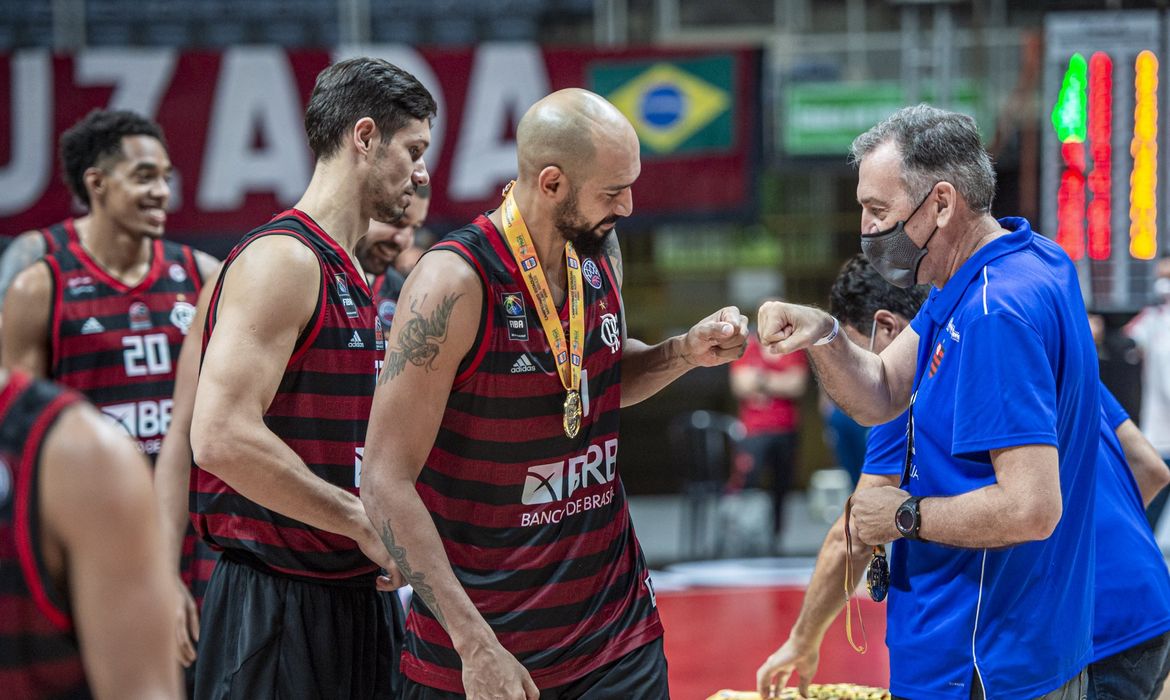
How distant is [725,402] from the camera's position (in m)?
13.1

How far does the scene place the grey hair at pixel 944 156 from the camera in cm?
250

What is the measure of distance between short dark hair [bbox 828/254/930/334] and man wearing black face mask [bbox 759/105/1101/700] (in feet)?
1.84

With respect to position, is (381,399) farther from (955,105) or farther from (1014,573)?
(955,105)

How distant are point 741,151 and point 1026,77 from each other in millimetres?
2055

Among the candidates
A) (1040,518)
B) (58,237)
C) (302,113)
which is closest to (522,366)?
(1040,518)

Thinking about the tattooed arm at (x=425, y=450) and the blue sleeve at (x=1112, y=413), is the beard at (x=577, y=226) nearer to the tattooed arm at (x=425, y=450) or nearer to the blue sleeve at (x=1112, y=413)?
the tattooed arm at (x=425, y=450)

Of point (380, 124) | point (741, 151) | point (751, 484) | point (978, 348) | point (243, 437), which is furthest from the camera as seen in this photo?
point (751, 484)

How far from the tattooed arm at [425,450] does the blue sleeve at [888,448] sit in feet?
3.51

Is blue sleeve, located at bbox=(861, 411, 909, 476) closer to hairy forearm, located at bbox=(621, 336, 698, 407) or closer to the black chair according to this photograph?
hairy forearm, located at bbox=(621, 336, 698, 407)

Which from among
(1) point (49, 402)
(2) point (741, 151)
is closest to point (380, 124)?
(1) point (49, 402)

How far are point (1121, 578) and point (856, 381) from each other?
79 centimetres

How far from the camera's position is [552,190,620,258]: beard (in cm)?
256

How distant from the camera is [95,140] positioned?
4.44 m

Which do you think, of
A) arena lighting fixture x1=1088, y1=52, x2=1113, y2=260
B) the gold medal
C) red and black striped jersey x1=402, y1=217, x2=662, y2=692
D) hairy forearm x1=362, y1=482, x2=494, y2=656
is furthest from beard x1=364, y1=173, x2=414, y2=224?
arena lighting fixture x1=1088, y1=52, x2=1113, y2=260
